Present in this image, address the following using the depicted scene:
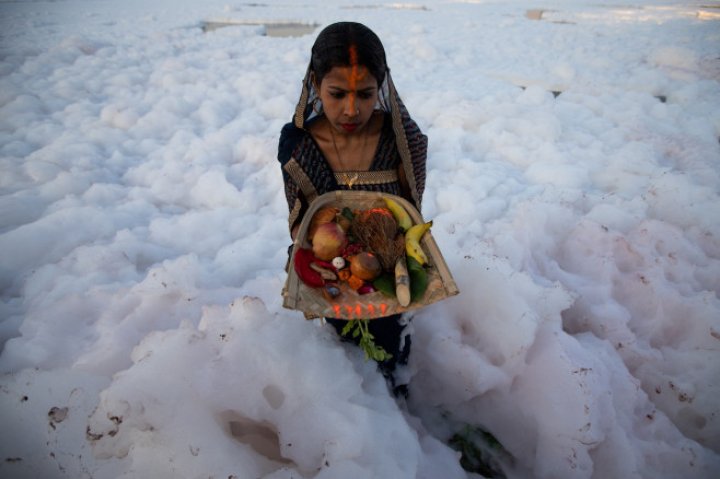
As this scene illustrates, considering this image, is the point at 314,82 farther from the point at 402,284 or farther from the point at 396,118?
the point at 402,284

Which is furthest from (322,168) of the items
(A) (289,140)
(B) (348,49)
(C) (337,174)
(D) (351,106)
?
(B) (348,49)

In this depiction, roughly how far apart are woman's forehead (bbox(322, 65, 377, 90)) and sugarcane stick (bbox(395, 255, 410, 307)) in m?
0.63

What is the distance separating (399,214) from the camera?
147cm

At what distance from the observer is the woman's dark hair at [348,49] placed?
1.27 meters

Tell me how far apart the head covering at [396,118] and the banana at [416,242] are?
283 mm

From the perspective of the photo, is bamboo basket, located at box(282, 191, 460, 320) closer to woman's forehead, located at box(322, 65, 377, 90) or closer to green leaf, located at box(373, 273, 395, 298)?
green leaf, located at box(373, 273, 395, 298)

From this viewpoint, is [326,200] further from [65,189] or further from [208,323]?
[65,189]

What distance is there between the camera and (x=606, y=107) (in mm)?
4676

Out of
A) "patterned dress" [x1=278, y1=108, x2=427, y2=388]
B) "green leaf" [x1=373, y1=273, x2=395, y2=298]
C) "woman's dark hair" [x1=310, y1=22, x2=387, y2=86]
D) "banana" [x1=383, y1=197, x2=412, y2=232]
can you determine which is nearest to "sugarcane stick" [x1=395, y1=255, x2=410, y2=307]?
"green leaf" [x1=373, y1=273, x2=395, y2=298]

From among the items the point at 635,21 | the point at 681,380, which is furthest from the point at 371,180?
the point at 635,21

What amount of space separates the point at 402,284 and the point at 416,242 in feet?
0.72

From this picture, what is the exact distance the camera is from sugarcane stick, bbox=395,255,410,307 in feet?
3.94

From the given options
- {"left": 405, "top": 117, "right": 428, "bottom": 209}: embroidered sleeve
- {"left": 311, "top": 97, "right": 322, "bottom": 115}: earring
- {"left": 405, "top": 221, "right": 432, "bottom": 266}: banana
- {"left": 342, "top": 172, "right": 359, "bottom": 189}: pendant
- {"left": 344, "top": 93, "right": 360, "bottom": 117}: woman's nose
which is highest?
{"left": 344, "top": 93, "right": 360, "bottom": 117}: woman's nose

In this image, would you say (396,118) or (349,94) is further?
(396,118)
